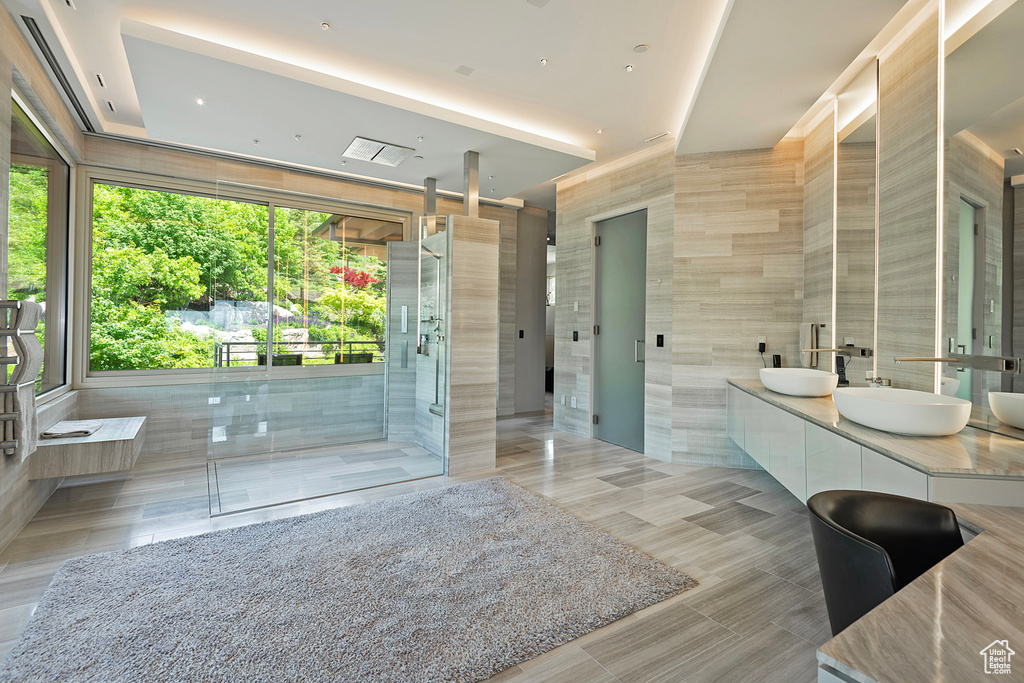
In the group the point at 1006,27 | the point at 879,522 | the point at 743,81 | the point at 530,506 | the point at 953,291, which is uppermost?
the point at 743,81

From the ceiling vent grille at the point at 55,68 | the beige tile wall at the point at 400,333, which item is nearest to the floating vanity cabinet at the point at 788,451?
the beige tile wall at the point at 400,333

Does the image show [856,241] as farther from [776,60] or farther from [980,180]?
[776,60]

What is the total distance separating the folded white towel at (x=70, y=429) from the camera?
10.8 feet

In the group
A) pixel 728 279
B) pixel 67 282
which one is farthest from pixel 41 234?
pixel 728 279

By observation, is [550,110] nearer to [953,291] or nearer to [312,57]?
[312,57]

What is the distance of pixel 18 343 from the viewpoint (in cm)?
257

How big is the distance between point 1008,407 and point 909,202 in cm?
121

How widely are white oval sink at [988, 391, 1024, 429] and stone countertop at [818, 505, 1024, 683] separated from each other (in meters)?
1.14

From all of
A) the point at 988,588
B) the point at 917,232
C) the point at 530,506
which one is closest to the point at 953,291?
the point at 917,232

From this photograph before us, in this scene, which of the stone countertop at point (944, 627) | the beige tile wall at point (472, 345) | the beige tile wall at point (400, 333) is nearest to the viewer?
the stone countertop at point (944, 627)

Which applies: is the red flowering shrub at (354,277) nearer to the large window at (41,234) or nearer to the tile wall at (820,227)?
the large window at (41,234)

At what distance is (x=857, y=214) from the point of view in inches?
127

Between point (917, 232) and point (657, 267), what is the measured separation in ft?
7.09

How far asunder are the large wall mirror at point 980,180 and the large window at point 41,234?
193 inches
